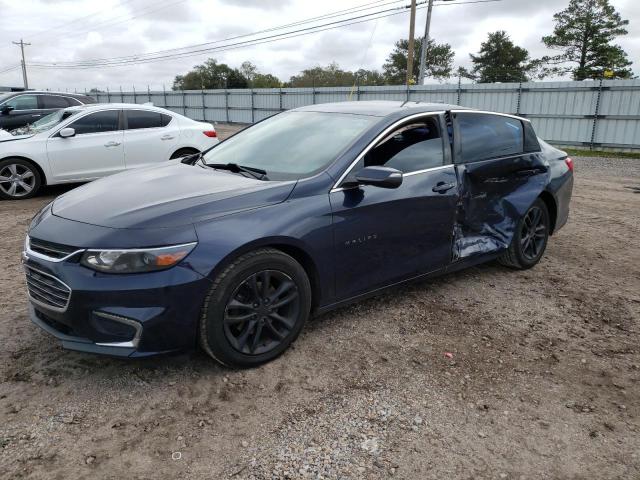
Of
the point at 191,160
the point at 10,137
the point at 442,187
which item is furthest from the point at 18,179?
the point at 442,187

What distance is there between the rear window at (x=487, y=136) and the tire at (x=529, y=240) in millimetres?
624

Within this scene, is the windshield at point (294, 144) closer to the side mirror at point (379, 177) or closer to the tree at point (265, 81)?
the side mirror at point (379, 177)

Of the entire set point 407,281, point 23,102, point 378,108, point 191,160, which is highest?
point 378,108

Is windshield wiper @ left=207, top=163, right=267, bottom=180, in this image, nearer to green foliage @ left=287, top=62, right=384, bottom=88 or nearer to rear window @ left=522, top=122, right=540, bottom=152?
rear window @ left=522, top=122, right=540, bottom=152

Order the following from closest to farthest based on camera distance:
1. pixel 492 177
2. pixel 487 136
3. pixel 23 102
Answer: pixel 492 177 < pixel 487 136 < pixel 23 102

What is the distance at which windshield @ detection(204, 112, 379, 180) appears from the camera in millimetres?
3562

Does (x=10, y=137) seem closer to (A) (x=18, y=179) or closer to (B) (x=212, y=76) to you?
(A) (x=18, y=179)

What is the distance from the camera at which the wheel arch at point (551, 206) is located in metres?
5.10

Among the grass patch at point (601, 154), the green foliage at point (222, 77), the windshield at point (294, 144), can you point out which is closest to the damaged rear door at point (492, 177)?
the windshield at point (294, 144)

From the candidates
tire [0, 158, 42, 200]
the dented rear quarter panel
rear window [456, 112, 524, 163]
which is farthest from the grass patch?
tire [0, 158, 42, 200]

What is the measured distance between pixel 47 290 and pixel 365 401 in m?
1.88

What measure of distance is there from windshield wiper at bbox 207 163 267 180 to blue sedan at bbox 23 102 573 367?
2 cm

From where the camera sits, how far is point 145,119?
8742 mm

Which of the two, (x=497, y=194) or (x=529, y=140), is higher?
(x=529, y=140)
